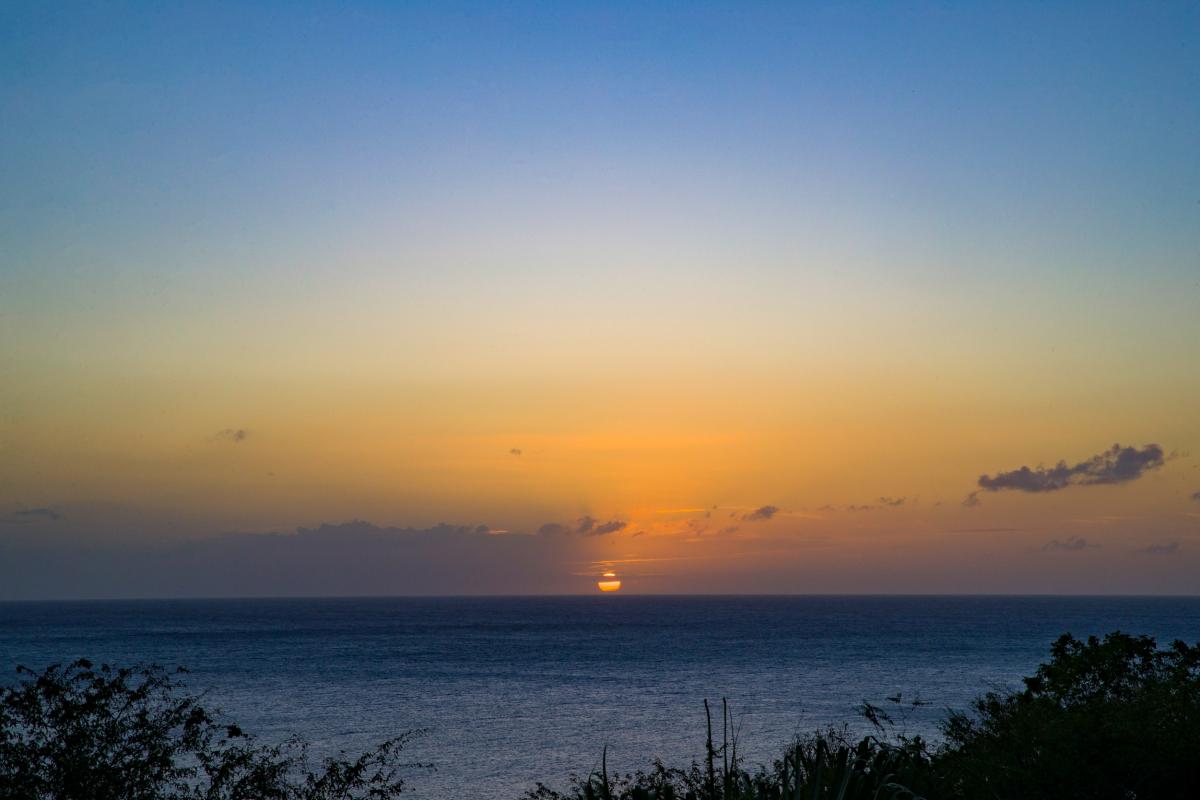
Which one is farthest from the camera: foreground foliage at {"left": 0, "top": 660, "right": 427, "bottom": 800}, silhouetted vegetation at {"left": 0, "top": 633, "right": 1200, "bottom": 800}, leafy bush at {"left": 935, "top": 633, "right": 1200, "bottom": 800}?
foreground foliage at {"left": 0, "top": 660, "right": 427, "bottom": 800}

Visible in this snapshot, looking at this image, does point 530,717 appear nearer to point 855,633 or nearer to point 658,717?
point 658,717

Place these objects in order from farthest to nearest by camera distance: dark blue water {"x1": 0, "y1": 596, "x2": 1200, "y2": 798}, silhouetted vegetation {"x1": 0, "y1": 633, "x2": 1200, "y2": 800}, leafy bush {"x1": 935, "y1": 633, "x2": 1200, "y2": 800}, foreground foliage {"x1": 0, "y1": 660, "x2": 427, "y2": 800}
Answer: dark blue water {"x1": 0, "y1": 596, "x2": 1200, "y2": 798}, foreground foliage {"x1": 0, "y1": 660, "x2": 427, "y2": 800}, leafy bush {"x1": 935, "y1": 633, "x2": 1200, "y2": 800}, silhouetted vegetation {"x1": 0, "y1": 633, "x2": 1200, "y2": 800}

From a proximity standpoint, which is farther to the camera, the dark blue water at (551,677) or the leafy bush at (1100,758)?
the dark blue water at (551,677)

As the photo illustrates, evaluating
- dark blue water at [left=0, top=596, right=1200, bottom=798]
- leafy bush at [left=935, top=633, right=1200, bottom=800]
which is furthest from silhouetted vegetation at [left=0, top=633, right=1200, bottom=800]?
dark blue water at [left=0, top=596, right=1200, bottom=798]

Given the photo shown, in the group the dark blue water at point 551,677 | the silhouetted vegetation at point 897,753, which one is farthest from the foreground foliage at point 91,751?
the dark blue water at point 551,677

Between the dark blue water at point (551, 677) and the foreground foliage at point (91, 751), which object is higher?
the foreground foliage at point (91, 751)

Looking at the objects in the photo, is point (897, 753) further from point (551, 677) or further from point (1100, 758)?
point (551, 677)

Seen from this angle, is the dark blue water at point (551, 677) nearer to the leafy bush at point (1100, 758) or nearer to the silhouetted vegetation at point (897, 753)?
the silhouetted vegetation at point (897, 753)

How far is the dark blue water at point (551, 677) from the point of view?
5109 centimetres

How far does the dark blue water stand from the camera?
5109 centimetres

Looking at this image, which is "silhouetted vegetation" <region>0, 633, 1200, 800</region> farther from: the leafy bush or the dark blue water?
the dark blue water

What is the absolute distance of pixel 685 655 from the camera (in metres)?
109

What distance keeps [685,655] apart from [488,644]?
30.0 metres

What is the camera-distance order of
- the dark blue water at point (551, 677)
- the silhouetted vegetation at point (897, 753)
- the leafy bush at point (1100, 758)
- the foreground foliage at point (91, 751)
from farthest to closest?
1. the dark blue water at point (551, 677)
2. the foreground foliage at point (91, 751)
3. the leafy bush at point (1100, 758)
4. the silhouetted vegetation at point (897, 753)
